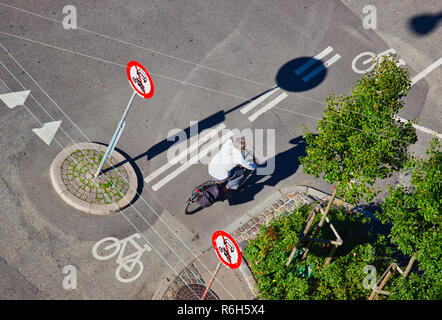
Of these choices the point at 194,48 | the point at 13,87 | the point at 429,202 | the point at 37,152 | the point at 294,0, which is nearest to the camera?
the point at 429,202

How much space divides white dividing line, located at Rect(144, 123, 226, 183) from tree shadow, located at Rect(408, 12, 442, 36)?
26.3 ft

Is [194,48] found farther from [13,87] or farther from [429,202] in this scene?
[429,202]

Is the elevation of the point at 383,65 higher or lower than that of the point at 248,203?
higher

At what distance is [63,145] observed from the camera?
39.1 feet

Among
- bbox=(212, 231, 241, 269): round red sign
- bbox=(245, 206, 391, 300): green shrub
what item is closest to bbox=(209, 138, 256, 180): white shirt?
bbox=(245, 206, 391, 300): green shrub

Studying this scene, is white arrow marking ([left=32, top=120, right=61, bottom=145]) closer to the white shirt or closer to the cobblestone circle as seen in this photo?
the cobblestone circle

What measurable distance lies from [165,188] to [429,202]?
6.11m

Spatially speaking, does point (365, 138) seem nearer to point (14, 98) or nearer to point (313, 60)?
point (313, 60)

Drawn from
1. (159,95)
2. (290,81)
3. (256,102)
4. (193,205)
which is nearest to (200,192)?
(193,205)

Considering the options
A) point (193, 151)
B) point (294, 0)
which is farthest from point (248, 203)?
point (294, 0)

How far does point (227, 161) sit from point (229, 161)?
0.05 m

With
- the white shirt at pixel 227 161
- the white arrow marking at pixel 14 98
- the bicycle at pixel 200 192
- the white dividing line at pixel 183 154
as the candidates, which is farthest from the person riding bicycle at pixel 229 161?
the white arrow marking at pixel 14 98
